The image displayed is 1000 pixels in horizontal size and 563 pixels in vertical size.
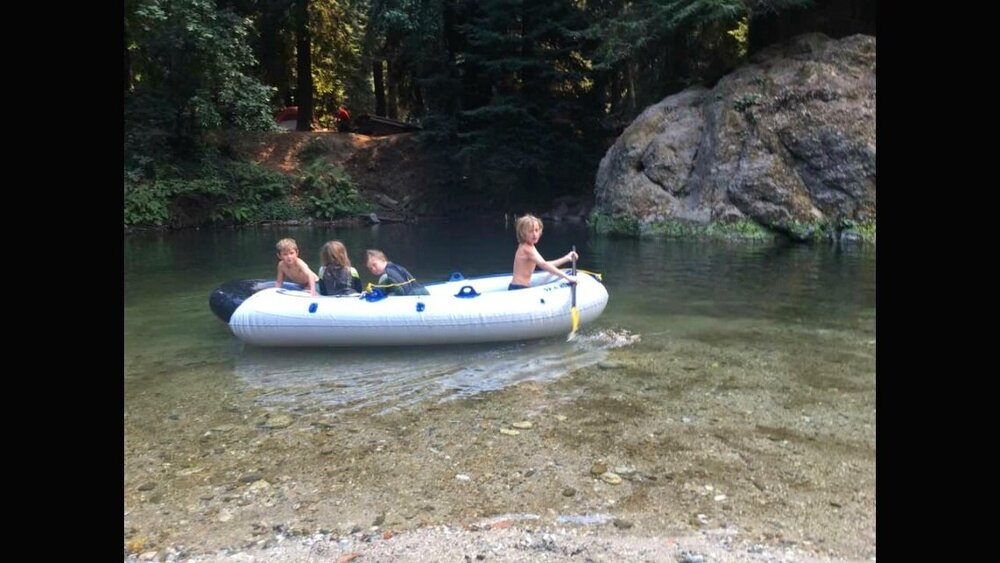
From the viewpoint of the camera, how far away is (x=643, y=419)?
4.87 metres

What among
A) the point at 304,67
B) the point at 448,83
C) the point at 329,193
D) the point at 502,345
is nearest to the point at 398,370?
the point at 502,345

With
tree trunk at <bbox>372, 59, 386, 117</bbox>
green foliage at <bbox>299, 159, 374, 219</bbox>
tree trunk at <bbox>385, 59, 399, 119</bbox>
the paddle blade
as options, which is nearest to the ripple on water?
the paddle blade

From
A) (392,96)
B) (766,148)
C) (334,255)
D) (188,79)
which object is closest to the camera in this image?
(334,255)

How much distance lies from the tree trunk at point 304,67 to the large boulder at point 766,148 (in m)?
12.0

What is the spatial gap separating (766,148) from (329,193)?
12.8 m

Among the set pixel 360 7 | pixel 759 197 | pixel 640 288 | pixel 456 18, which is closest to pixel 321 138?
pixel 360 7

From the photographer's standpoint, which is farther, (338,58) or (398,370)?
(338,58)

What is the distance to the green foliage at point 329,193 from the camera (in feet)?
72.3

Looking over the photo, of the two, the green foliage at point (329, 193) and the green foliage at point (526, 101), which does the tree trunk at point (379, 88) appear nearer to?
the green foliage at point (526, 101)

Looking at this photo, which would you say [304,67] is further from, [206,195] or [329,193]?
[206,195]

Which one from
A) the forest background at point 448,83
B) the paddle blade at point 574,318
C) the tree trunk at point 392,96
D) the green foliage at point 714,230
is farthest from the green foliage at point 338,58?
the paddle blade at point 574,318

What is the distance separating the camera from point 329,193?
22.5 metres
